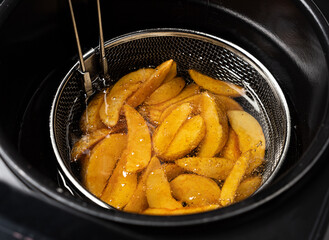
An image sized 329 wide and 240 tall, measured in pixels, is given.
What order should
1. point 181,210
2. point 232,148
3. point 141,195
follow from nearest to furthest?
1. point 181,210
2. point 141,195
3. point 232,148

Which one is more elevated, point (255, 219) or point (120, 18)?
point (120, 18)

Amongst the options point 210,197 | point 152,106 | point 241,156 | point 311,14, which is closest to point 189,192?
point 210,197

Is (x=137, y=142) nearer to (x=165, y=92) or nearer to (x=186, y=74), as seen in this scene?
(x=165, y=92)

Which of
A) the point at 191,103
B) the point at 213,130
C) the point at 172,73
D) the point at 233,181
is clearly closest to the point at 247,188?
the point at 233,181

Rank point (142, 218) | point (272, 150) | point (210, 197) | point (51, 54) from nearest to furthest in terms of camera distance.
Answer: point (142, 218) < point (210, 197) < point (272, 150) < point (51, 54)

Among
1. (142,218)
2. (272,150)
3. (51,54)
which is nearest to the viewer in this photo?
(142,218)

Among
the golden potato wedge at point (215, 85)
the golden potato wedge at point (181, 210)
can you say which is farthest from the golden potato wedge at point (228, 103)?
the golden potato wedge at point (181, 210)

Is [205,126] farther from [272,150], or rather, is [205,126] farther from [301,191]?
[301,191]
